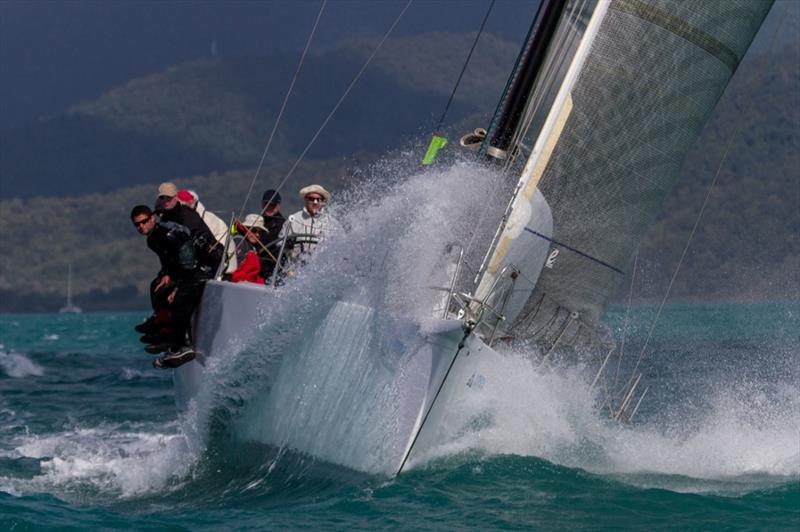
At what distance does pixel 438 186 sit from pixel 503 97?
1227 millimetres

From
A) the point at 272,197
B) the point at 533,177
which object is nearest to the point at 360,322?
the point at 533,177

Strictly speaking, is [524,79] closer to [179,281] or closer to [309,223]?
[309,223]

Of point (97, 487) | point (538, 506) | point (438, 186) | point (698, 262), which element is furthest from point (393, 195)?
point (698, 262)

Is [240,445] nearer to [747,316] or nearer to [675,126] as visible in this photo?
[675,126]

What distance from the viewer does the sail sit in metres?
8.54

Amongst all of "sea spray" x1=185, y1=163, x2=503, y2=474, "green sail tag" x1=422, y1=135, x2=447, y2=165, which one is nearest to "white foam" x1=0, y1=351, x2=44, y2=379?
"sea spray" x1=185, y1=163, x2=503, y2=474

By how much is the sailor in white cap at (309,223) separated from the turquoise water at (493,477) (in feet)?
4.13

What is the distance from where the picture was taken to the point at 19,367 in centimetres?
1995

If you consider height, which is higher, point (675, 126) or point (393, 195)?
point (675, 126)

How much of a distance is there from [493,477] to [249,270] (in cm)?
213

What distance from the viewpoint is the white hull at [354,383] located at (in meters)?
7.23

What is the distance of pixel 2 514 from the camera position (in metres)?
6.57

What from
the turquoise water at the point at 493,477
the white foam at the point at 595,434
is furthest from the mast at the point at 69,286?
the white foam at the point at 595,434

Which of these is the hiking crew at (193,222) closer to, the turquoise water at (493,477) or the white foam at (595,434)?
the turquoise water at (493,477)
